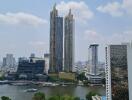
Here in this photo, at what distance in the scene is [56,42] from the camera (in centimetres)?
2284

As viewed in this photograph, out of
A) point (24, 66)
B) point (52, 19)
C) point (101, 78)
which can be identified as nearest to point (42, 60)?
point (24, 66)

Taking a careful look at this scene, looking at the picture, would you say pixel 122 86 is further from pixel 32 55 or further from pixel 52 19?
pixel 32 55

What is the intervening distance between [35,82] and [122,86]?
1353 centimetres

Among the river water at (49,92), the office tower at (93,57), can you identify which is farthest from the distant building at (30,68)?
the river water at (49,92)

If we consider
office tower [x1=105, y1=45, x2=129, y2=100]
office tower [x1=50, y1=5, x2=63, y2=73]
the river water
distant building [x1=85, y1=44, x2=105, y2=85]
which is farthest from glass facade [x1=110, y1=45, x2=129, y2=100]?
office tower [x1=50, y1=5, x2=63, y2=73]

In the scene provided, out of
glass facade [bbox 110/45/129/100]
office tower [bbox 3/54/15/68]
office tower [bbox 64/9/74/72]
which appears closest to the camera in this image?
glass facade [bbox 110/45/129/100]

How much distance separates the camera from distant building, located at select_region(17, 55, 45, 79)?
21984mm

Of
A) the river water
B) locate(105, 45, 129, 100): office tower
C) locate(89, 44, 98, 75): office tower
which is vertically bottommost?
the river water

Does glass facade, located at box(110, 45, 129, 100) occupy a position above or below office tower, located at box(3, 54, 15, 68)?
below

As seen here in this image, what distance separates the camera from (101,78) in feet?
65.8

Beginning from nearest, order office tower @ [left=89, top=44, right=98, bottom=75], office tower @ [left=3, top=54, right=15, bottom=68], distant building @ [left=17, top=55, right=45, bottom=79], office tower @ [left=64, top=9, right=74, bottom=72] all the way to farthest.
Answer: distant building @ [left=17, top=55, right=45, bottom=79] → office tower @ [left=64, top=9, right=74, bottom=72] → office tower @ [left=89, top=44, right=98, bottom=75] → office tower @ [left=3, top=54, right=15, bottom=68]

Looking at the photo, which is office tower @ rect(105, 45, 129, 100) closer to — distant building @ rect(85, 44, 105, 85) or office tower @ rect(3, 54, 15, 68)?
distant building @ rect(85, 44, 105, 85)

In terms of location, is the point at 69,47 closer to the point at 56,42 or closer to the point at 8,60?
the point at 56,42

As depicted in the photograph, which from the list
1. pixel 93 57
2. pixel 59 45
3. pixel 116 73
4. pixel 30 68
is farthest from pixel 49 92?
pixel 93 57
